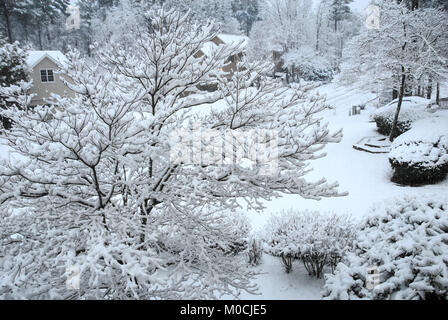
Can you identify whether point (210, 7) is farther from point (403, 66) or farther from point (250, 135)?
point (250, 135)

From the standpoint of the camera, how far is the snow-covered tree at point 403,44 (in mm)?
11922

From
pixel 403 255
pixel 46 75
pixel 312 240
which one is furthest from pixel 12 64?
pixel 403 255

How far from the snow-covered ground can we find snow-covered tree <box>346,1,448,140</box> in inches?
99.9

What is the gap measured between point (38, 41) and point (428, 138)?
39.3 m

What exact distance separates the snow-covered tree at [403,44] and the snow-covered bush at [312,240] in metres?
9.07

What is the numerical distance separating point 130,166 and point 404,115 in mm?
14060

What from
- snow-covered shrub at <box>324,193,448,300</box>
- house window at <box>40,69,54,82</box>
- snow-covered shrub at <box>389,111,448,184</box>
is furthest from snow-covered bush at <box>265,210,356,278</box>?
house window at <box>40,69,54,82</box>

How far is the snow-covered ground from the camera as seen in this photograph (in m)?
5.65
